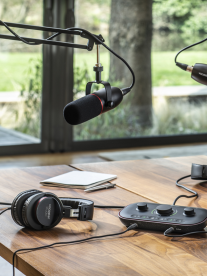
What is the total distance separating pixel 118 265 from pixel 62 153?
3.60 metres

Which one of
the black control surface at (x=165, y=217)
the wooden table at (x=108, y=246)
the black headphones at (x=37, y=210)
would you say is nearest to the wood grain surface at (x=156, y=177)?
the wooden table at (x=108, y=246)

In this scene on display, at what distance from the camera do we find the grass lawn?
Answer: 4.11 meters

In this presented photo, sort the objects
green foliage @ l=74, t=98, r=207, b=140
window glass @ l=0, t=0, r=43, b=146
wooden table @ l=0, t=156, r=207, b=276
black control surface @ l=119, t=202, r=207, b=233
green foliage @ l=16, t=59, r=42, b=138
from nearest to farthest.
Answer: wooden table @ l=0, t=156, r=207, b=276, black control surface @ l=119, t=202, r=207, b=233, window glass @ l=0, t=0, r=43, b=146, green foliage @ l=16, t=59, r=42, b=138, green foliage @ l=74, t=98, r=207, b=140

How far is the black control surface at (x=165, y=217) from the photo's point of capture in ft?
3.14

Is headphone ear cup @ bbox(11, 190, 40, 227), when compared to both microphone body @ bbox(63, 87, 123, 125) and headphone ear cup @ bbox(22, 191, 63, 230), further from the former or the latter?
microphone body @ bbox(63, 87, 123, 125)

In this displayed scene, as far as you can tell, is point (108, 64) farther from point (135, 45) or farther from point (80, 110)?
point (80, 110)

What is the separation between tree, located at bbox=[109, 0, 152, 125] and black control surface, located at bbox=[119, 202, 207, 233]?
348 centimetres

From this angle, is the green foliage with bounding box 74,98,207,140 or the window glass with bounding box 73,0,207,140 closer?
the window glass with bounding box 73,0,207,140

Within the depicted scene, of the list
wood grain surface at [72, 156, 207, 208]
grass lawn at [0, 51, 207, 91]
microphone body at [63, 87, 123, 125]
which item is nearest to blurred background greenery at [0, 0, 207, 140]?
grass lawn at [0, 51, 207, 91]

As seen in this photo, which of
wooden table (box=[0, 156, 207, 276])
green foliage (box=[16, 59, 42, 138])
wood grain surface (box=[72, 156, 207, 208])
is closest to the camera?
wooden table (box=[0, 156, 207, 276])

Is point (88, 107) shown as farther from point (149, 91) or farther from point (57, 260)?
point (149, 91)

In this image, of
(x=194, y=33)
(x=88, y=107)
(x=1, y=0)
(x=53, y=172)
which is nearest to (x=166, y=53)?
(x=194, y=33)

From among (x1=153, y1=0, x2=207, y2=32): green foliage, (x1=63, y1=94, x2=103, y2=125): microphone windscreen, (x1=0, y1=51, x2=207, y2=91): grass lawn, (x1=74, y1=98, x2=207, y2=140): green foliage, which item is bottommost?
(x1=74, y1=98, x2=207, y2=140): green foliage

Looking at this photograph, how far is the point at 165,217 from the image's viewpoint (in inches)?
39.3
